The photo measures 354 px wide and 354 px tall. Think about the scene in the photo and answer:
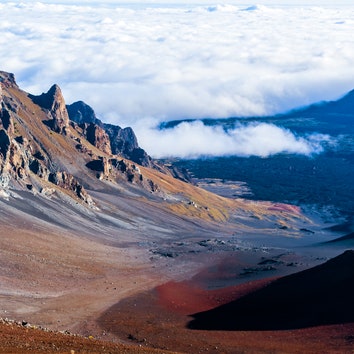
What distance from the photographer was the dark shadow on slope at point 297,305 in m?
73.0

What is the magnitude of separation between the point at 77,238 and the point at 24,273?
108ft

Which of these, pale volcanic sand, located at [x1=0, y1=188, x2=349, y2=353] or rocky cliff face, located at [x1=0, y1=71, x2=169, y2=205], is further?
rocky cliff face, located at [x1=0, y1=71, x2=169, y2=205]

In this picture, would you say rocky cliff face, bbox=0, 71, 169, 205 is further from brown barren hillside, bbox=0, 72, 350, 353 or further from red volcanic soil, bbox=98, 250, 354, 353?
red volcanic soil, bbox=98, 250, 354, 353

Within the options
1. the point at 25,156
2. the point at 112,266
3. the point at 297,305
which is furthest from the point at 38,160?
the point at 297,305

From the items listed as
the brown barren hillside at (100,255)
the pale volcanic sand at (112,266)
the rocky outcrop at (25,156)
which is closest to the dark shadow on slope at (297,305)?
the pale volcanic sand at (112,266)

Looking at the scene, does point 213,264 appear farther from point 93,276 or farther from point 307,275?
point 307,275

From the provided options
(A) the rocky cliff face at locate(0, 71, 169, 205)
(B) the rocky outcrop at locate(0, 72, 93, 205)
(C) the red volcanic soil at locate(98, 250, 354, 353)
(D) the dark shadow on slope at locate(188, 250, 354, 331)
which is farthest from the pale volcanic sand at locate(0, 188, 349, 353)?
(A) the rocky cliff face at locate(0, 71, 169, 205)

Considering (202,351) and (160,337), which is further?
(160,337)

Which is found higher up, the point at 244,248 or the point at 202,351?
the point at 202,351

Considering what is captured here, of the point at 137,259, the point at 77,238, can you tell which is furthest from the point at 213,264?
the point at 77,238

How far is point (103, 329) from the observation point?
7575cm

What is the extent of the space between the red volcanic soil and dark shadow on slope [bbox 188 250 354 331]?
633mm

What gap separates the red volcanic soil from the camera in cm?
6353

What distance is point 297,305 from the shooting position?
78.8 meters
